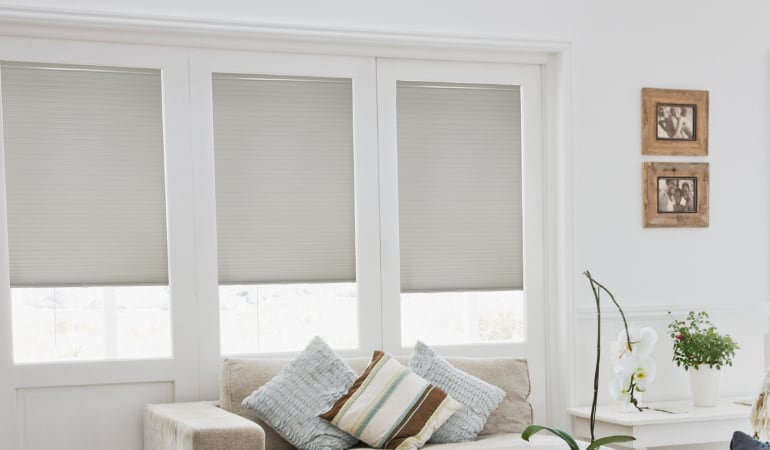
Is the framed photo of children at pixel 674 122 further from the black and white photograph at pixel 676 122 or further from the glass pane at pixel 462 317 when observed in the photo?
the glass pane at pixel 462 317

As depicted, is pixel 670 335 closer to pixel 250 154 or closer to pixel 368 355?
pixel 368 355

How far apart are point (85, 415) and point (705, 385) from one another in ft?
8.83

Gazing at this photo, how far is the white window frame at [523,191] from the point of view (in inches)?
172

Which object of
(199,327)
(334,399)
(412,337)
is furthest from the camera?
(412,337)

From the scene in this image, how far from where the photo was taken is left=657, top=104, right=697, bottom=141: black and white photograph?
4.69 m

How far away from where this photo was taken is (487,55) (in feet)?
14.7

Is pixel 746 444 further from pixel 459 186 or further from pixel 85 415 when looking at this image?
pixel 85 415

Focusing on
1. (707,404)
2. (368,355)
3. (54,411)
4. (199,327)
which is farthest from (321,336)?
(707,404)

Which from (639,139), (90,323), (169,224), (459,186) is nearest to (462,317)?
(459,186)

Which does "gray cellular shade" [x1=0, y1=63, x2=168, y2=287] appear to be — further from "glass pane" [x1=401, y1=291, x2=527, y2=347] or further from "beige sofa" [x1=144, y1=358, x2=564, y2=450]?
"glass pane" [x1=401, y1=291, x2=527, y2=347]

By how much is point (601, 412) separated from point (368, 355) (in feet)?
3.45

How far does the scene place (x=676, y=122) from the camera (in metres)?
4.71

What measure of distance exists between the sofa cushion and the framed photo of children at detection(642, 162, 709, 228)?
3.47 feet

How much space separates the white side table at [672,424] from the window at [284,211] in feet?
3.79
